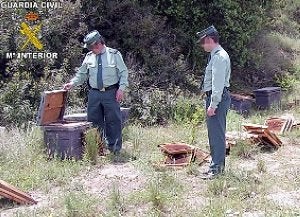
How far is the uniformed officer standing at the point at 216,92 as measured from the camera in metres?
6.00

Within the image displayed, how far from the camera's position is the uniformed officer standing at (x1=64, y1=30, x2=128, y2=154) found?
718 centimetres

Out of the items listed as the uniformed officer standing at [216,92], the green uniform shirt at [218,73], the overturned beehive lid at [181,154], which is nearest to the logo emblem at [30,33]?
the overturned beehive lid at [181,154]

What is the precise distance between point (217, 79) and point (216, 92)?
0.51 ft

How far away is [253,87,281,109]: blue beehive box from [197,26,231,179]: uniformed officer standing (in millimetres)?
5232

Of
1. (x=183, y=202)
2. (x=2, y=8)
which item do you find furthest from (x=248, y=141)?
(x=2, y=8)

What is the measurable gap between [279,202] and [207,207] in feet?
2.58

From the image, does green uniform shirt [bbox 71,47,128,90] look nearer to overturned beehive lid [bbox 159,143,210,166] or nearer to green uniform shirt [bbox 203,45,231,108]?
overturned beehive lid [bbox 159,143,210,166]

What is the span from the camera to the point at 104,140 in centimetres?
754

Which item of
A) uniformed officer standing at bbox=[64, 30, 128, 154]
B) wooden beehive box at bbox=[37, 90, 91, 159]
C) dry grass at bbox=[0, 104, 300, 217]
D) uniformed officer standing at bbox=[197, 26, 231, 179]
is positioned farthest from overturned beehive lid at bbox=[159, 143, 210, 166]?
wooden beehive box at bbox=[37, 90, 91, 159]

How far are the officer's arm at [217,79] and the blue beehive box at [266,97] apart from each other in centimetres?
544

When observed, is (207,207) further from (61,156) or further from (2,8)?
(2,8)

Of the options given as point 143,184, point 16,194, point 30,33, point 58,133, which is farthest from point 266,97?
point 16,194

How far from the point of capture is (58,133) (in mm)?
7047

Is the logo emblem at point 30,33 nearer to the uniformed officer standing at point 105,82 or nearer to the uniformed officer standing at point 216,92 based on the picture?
the uniformed officer standing at point 105,82
